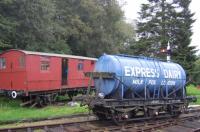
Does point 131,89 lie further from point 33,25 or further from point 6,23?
point 33,25

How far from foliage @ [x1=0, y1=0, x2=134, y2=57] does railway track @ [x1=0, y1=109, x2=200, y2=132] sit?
14576 mm

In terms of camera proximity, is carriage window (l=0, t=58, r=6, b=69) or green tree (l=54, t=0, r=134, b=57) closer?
carriage window (l=0, t=58, r=6, b=69)

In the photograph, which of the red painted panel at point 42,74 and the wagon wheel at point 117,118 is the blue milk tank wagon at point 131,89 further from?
the red painted panel at point 42,74

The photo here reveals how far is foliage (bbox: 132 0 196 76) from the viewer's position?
39.3 metres

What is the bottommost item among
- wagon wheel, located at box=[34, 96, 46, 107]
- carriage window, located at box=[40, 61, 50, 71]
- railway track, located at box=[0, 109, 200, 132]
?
railway track, located at box=[0, 109, 200, 132]

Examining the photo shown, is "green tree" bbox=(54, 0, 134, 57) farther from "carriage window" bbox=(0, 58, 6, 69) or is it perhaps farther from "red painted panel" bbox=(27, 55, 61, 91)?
"carriage window" bbox=(0, 58, 6, 69)

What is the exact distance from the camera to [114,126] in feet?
51.9

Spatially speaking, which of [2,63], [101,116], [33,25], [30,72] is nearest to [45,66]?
[30,72]

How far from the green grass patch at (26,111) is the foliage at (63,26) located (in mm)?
5519

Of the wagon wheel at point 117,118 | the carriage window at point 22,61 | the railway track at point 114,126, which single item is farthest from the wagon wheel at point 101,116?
the carriage window at point 22,61

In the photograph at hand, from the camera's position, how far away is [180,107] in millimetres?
19969

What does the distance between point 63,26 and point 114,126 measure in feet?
93.0

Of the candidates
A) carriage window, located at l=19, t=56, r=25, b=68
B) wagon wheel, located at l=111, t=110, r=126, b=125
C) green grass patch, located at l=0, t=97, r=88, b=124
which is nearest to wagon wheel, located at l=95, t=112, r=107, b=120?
wagon wheel, located at l=111, t=110, r=126, b=125

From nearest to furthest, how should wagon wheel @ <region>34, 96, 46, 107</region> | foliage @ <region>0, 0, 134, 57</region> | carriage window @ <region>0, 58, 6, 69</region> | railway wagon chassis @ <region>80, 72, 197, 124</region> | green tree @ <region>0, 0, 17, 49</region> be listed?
railway wagon chassis @ <region>80, 72, 197, 124</region>, wagon wheel @ <region>34, 96, 46, 107</region>, carriage window @ <region>0, 58, 6, 69</region>, green tree @ <region>0, 0, 17, 49</region>, foliage @ <region>0, 0, 134, 57</region>
